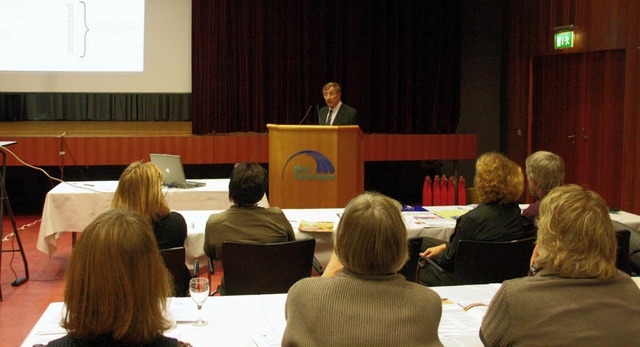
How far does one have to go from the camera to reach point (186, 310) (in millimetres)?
2760

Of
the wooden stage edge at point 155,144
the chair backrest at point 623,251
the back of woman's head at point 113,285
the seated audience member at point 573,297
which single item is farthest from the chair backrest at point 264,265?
the wooden stage edge at point 155,144

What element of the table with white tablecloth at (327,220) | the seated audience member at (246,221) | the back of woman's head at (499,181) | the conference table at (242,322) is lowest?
the conference table at (242,322)

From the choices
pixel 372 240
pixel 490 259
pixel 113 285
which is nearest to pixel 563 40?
pixel 490 259

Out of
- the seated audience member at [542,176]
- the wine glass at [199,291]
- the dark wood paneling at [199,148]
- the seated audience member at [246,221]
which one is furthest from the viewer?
the dark wood paneling at [199,148]

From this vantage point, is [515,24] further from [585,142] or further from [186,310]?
[186,310]

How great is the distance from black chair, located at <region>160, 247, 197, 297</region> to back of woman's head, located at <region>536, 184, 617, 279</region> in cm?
186

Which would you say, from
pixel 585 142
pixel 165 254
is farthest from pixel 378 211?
pixel 585 142

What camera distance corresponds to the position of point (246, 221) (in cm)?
382

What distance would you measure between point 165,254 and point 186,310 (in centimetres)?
75

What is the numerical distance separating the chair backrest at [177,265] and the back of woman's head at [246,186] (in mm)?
465

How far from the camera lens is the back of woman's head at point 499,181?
385 centimetres

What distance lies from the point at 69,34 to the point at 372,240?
7599 mm

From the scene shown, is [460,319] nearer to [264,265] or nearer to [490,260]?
[490,260]

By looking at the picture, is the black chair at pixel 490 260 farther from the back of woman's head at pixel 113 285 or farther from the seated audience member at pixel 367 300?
the back of woman's head at pixel 113 285
